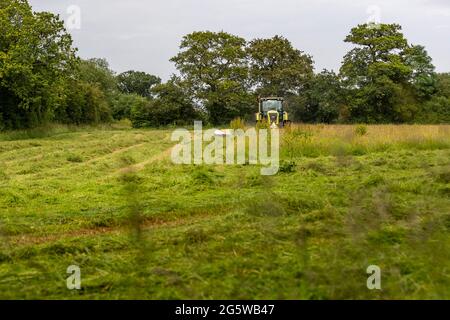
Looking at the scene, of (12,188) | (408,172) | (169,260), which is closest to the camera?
(169,260)

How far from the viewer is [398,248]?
183 inches

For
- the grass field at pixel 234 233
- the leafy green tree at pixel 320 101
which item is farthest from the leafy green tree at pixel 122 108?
the grass field at pixel 234 233

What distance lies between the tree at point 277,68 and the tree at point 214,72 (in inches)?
76.7

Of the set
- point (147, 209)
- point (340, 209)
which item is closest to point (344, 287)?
point (340, 209)

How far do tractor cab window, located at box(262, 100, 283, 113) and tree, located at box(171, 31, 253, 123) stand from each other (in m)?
16.0

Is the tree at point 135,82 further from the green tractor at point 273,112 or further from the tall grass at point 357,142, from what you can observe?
the tall grass at point 357,142

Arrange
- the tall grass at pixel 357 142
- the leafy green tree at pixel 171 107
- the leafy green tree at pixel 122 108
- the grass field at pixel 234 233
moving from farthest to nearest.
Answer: the leafy green tree at pixel 122 108 < the leafy green tree at pixel 171 107 < the tall grass at pixel 357 142 < the grass field at pixel 234 233

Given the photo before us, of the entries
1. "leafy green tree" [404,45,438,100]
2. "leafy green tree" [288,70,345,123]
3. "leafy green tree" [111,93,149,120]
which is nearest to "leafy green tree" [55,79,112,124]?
"leafy green tree" [111,93,149,120]

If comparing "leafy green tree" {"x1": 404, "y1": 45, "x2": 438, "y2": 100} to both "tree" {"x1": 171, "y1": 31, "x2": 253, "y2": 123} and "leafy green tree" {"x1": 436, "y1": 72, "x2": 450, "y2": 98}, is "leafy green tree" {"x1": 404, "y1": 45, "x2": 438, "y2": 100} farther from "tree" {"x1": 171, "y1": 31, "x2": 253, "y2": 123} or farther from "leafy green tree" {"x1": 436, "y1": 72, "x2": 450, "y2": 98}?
"tree" {"x1": 171, "y1": 31, "x2": 253, "y2": 123}

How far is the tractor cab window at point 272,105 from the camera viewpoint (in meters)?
28.2

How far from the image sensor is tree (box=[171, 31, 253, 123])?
147 ft

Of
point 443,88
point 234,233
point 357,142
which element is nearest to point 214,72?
point 443,88
